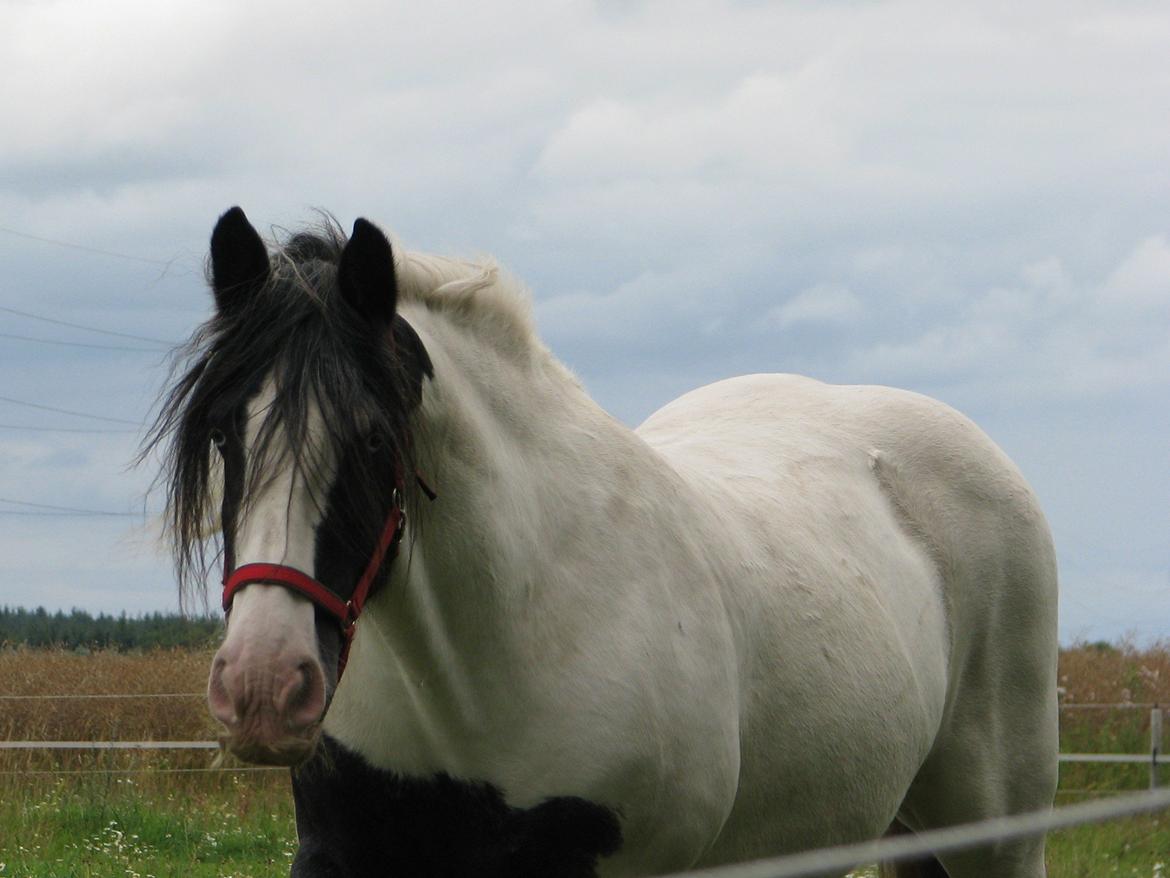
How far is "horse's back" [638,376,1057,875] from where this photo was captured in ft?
12.5

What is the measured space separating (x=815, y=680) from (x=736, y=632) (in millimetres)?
396

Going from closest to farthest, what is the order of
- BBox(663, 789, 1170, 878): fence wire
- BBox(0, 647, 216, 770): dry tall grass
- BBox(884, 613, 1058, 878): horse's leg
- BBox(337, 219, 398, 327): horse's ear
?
BBox(663, 789, 1170, 878): fence wire → BBox(337, 219, 398, 327): horse's ear → BBox(884, 613, 1058, 878): horse's leg → BBox(0, 647, 216, 770): dry tall grass

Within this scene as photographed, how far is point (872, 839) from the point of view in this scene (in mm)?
4301

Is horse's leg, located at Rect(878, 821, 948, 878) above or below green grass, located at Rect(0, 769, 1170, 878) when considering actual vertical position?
above

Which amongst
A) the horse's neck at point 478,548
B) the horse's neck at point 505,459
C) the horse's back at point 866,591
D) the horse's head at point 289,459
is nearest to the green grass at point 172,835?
the horse's back at point 866,591

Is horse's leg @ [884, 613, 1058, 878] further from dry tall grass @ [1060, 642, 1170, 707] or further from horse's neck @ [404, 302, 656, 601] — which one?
dry tall grass @ [1060, 642, 1170, 707]

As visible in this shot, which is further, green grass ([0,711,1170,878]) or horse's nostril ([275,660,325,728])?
green grass ([0,711,1170,878])

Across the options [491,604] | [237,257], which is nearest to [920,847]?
[491,604]

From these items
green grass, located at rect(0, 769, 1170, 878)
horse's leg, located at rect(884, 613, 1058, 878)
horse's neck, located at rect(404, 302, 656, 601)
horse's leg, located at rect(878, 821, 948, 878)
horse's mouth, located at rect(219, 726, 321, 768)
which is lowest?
green grass, located at rect(0, 769, 1170, 878)

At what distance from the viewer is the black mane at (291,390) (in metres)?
2.67

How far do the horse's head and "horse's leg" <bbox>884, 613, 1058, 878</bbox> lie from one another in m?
2.84

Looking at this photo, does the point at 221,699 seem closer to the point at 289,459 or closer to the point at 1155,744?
the point at 289,459

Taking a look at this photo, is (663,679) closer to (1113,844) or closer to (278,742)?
(278,742)

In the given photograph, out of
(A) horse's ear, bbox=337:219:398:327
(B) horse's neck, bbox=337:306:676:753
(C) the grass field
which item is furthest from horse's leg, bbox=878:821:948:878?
(A) horse's ear, bbox=337:219:398:327
